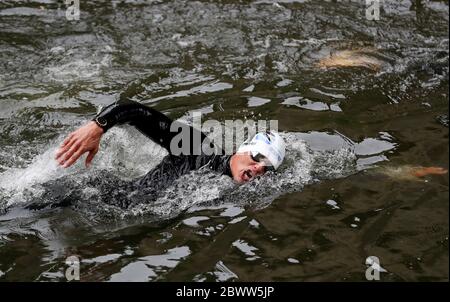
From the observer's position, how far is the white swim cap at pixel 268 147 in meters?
7.00

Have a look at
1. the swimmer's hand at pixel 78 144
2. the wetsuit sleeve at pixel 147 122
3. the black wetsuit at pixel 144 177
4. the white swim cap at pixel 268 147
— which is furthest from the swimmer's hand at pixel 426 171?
the swimmer's hand at pixel 78 144

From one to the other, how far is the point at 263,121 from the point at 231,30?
3.44 metres

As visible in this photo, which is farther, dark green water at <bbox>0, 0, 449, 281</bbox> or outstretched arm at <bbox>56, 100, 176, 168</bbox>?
outstretched arm at <bbox>56, 100, 176, 168</bbox>

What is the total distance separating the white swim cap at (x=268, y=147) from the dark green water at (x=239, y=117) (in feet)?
0.64

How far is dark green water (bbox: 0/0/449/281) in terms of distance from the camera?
5512 millimetres

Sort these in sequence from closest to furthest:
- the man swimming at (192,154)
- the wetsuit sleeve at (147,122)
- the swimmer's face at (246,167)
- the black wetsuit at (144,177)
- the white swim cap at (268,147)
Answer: the wetsuit sleeve at (147,122) → the black wetsuit at (144,177) → the man swimming at (192,154) → the swimmer's face at (246,167) → the white swim cap at (268,147)

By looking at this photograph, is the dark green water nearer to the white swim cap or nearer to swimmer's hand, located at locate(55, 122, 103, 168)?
the white swim cap

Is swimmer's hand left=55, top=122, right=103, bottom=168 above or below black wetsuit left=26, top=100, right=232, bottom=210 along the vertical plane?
above

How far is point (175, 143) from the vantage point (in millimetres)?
7027

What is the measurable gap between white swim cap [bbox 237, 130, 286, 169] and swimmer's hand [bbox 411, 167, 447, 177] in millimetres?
1480

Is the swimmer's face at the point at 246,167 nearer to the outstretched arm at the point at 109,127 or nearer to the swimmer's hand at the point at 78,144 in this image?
the outstretched arm at the point at 109,127

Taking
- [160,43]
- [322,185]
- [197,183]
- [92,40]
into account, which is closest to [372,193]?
[322,185]

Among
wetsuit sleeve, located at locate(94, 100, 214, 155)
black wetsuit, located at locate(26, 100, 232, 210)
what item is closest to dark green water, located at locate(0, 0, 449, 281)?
black wetsuit, located at locate(26, 100, 232, 210)
